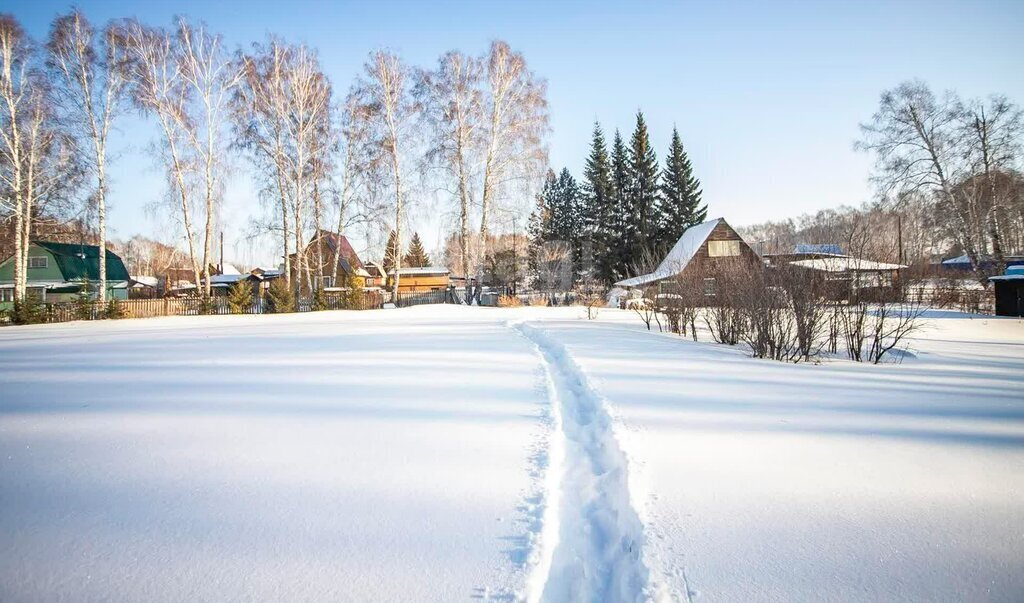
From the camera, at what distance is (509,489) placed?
2336mm

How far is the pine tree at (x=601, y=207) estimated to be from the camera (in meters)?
35.2

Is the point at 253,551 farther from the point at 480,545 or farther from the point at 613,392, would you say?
the point at 613,392

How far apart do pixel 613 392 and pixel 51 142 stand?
22833mm

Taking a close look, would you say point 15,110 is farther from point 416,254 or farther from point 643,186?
point 416,254

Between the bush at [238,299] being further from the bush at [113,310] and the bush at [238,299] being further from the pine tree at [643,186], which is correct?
the pine tree at [643,186]

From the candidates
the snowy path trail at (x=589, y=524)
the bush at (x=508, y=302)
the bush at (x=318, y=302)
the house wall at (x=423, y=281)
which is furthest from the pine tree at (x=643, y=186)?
the snowy path trail at (x=589, y=524)

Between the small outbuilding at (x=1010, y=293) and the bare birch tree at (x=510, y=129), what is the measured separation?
738 inches

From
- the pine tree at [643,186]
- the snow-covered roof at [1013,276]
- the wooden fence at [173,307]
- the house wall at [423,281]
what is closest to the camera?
the snow-covered roof at [1013,276]

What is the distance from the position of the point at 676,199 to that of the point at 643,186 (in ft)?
9.20

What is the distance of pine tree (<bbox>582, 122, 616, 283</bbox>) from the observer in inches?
1384

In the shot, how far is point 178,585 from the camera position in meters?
1.56

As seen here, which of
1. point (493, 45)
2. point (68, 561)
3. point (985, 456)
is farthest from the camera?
point (493, 45)

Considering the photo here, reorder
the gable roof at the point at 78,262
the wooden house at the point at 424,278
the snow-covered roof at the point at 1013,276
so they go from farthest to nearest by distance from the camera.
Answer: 1. the wooden house at the point at 424,278
2. the gable roof at the point at 78,262
3. the snow-covered roof at the point at 1013,276

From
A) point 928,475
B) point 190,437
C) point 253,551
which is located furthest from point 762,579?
point 190,437
